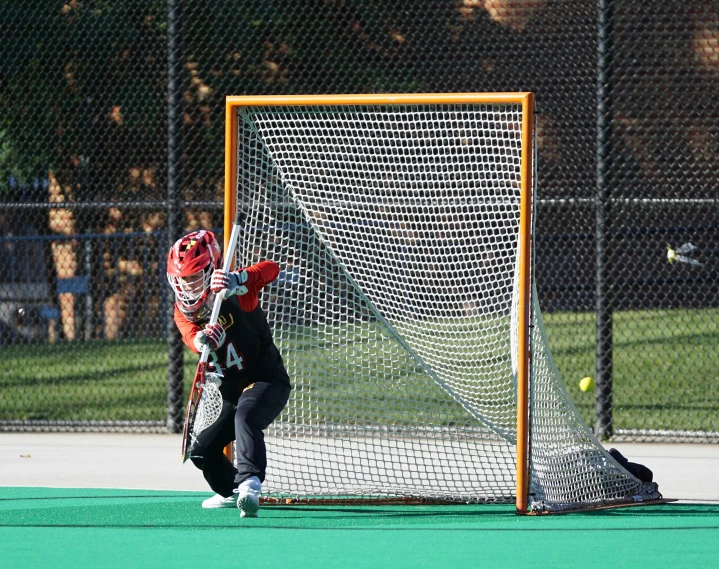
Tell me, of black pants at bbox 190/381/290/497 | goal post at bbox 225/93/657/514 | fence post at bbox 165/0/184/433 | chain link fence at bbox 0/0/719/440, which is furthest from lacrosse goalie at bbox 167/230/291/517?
chain link fence at bbox 0/0/719/440

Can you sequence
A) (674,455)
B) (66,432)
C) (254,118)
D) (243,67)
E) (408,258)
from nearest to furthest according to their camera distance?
(254,118) → (408,258) → (674,455) → (66,432) → (243,67)

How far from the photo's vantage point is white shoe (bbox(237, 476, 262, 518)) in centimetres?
547

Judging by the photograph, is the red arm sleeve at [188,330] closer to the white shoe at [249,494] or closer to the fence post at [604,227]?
the white shoe at [249,494]

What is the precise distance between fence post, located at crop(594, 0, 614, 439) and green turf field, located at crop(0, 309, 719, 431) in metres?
0.77

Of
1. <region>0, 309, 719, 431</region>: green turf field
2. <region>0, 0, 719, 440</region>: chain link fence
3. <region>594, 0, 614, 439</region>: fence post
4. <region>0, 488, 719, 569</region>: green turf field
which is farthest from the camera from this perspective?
<region>0, 309, 719, 431</region>: green turf field

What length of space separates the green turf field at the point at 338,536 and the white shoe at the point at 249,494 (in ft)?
0.25

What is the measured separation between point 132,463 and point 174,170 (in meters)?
2.36

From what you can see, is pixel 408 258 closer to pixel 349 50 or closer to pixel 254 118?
pixel 254 118

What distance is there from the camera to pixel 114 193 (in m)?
11.2

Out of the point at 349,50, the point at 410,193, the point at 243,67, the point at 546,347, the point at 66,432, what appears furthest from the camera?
the point at 243,67

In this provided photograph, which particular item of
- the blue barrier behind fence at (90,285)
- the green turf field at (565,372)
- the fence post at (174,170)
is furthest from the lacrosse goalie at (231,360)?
the blue barrier behind fence at (90,285)

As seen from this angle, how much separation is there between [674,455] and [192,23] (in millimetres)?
5570

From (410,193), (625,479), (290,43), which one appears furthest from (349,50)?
(625,479)

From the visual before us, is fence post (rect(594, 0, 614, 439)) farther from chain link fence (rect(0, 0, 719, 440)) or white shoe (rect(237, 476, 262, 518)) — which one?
white shoe (rect(237, 476, 262, 518))
